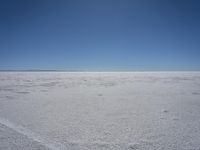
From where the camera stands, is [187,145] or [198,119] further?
[198,119]

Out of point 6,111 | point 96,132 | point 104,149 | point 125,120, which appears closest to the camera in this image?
point 104,149

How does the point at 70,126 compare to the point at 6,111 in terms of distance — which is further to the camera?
the point at 6,111

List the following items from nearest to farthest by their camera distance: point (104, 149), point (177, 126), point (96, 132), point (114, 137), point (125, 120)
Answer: point (104, 149)
point (114, 137)
point (96, 132)
point (177, 126)
point (125, 120)

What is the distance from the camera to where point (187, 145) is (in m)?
4.33

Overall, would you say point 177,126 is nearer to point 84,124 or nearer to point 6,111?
point 84,124

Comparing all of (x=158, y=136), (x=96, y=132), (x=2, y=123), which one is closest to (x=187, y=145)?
(x=158, y=136)

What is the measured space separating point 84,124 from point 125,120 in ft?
4.57

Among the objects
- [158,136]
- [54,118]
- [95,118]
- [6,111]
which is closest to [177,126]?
[158,136]

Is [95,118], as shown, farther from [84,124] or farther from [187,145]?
[187,145]

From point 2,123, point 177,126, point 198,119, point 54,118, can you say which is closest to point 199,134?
point 177,126

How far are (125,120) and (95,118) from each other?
1.05 metres

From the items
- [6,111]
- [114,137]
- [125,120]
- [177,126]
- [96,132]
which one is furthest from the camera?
[6,111]

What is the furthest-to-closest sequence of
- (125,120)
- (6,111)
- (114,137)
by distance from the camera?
(6,111), (125,120), (114,137)

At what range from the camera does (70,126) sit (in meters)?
5.84
